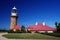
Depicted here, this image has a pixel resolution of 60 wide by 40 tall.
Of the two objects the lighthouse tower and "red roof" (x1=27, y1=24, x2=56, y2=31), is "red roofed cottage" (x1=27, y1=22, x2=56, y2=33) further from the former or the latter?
the lighthouse tower

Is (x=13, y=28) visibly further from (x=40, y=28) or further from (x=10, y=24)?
(x=40, y=28)

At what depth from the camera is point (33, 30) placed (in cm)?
8156

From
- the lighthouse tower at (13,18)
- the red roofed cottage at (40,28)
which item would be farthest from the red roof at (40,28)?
the lighthouse tower at (13,18)

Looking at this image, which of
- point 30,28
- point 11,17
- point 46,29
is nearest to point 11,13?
point 11,17

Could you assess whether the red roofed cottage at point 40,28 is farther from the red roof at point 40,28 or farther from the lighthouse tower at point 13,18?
the lighthouse tower at point 13,18

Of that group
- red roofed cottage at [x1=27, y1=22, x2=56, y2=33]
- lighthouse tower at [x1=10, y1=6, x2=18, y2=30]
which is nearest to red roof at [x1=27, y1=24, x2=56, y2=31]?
red roofed cottage at [x1=27, y1=22, x2=56, y2=33]

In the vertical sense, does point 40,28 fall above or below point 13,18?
below

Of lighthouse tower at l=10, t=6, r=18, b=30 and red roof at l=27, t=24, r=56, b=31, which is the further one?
red roof at l=27, t=24, r=56, b=31

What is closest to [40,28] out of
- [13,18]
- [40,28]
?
[40,28]

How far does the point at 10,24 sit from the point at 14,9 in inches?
268

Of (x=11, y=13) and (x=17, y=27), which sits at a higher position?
(x=11, y=13)

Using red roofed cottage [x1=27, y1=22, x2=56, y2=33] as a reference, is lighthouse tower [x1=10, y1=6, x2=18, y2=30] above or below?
above

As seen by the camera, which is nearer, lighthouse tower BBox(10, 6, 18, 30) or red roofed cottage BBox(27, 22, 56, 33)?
lighthouse tower BBox(10, 6, 18, 30)

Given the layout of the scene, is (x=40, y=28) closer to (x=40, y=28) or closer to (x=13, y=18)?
(x=40, y=28)
